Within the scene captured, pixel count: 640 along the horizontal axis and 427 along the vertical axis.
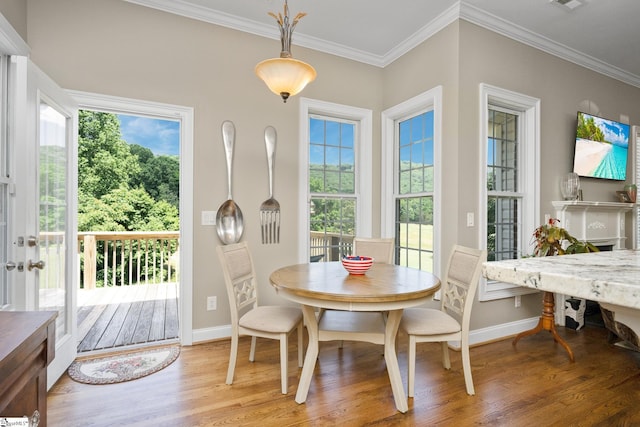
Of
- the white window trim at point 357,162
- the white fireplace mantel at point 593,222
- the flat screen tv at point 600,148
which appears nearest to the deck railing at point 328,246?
the white window trim at point 357,162

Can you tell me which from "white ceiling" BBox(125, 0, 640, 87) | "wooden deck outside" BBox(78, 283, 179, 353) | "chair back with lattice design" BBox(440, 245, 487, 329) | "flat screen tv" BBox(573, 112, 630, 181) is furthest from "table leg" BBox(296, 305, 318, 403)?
"flat screen tv" BBox(573, 112, 630, 181)

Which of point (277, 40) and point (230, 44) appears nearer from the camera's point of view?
point (230, 44)

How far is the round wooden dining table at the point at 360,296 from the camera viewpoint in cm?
180

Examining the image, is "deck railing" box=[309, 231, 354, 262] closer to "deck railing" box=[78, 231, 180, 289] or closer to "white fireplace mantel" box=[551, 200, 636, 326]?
"white fireplace mantel" box=[551, 200, 636, 326]

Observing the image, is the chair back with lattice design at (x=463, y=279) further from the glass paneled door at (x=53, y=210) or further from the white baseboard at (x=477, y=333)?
the glass paneled door at (x=53, y=210)

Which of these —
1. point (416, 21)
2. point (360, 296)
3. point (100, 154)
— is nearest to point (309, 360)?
point (360, 296)

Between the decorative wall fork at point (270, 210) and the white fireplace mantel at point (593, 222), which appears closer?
the decorative wall fork at point (270, 210)

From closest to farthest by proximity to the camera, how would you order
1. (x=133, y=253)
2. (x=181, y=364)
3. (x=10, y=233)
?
(x=10, y=233)
(x=181, y=364)
(x=133, y=253)

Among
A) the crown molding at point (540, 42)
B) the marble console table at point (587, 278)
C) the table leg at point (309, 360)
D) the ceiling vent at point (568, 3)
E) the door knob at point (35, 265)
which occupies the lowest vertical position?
the table leg at point (309, 360)

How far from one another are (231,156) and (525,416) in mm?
2766

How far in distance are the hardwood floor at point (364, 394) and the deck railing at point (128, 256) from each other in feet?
8.62

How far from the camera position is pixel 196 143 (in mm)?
2893

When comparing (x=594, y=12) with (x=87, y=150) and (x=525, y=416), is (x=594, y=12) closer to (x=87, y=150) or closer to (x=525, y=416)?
(x=525, y=416)

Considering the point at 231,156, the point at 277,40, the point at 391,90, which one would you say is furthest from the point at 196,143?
the point at 391,90
